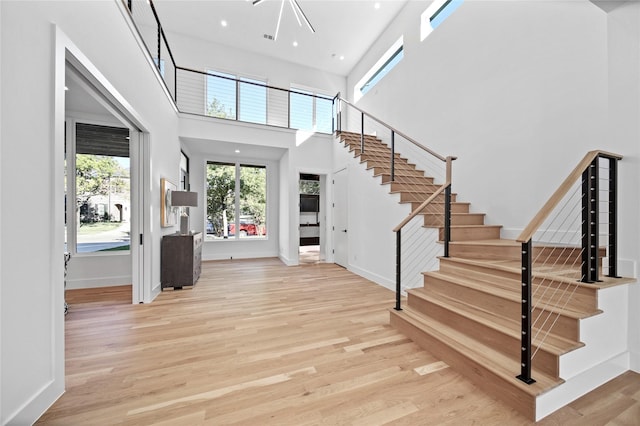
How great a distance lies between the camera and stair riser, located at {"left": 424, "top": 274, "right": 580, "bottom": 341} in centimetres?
182

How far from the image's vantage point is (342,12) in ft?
19.7

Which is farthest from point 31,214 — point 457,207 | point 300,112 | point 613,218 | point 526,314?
point 300,112

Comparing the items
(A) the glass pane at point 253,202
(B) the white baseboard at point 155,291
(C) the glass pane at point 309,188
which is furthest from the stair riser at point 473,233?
(C) the glass pane at point 309,188

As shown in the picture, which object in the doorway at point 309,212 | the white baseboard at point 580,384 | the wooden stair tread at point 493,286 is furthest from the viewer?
the doorway at point 309,212

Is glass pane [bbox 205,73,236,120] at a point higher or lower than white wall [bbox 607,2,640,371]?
higher

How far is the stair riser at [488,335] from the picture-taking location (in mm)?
1725

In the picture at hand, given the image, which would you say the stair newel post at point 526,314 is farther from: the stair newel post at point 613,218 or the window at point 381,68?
the window at point 381,68

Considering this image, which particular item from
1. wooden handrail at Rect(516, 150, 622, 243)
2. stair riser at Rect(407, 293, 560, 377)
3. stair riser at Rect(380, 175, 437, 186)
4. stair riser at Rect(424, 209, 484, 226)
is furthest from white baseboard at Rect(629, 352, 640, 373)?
stair riser at Rect(380, 175, 437, 186)

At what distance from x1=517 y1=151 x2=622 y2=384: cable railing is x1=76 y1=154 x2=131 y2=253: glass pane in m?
5.68

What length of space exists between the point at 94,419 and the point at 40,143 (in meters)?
1.71

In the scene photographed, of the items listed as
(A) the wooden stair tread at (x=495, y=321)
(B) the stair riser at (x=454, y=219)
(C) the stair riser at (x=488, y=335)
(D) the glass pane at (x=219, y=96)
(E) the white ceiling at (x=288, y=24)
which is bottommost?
(C) the stair riser at (x=488, y=335)

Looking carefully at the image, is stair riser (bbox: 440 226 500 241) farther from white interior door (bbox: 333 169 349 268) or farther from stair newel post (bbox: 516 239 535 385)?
white interior door (bbox: 333 169 349 268)

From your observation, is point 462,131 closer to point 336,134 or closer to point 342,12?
point 336,134

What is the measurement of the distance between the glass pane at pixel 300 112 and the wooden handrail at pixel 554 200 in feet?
22.8
